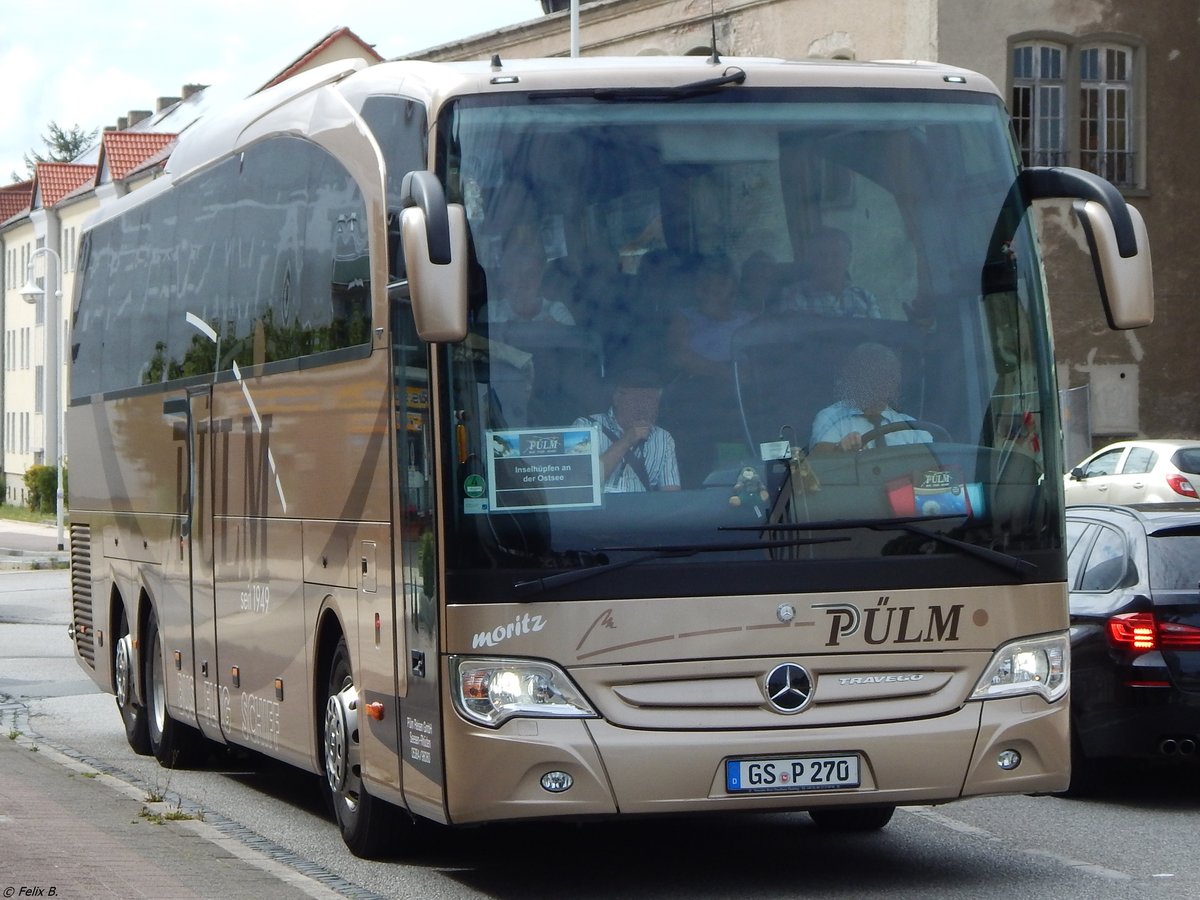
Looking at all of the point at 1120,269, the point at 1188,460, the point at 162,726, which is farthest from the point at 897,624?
the point at 1188,460

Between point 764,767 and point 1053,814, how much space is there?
337cm

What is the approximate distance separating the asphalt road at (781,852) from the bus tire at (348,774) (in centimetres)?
12

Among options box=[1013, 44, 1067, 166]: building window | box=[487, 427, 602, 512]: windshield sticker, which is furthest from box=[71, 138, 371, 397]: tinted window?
box=[1013, 44, 1067, 166]: building window

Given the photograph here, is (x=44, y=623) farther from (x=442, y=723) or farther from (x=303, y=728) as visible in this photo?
(x=442, y=723)

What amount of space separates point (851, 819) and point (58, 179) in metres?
83.1

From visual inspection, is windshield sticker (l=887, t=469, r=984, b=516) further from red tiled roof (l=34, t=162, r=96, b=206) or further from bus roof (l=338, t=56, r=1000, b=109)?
red tiled roof (l=34, t=162, r=96, b=206)

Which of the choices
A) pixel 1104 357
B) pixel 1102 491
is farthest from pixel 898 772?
pixel 1104 357

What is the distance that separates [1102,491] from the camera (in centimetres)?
3191

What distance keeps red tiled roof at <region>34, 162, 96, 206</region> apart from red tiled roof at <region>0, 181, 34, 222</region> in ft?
27.6

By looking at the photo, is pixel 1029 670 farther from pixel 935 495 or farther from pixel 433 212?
pixel 433 212

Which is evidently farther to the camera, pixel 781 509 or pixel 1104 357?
pixel 1104 357

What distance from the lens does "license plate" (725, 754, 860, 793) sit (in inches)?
307

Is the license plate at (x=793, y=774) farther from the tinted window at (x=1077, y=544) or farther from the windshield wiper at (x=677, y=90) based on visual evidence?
the tinted window at (x=1077, y=544)

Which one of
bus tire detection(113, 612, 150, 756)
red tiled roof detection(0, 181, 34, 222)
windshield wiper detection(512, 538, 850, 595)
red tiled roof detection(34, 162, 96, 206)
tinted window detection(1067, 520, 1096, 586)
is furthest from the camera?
red tiled roof detection(0, 181, 34, 222)
